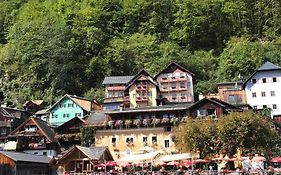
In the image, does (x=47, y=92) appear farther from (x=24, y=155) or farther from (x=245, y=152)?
(x=245, y=152)

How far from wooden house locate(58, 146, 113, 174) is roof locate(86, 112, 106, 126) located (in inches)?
221

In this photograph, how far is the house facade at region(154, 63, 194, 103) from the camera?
6789cm

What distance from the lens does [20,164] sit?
4700cm

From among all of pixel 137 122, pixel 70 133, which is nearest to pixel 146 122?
pixel 137 122

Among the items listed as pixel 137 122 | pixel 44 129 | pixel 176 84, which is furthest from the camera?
pixel 176 84

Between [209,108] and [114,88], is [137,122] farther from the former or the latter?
[114,88]

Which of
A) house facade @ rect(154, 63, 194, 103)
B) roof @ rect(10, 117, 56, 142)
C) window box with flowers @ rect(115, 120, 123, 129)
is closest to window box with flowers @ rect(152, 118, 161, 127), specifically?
window box with flowers @ rect(115, 120, 123, 129)

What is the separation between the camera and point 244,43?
7756cm

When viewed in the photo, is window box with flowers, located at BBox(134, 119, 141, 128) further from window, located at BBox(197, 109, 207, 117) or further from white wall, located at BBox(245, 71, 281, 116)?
white wall, located at BBox(245, 71, 281, 116)

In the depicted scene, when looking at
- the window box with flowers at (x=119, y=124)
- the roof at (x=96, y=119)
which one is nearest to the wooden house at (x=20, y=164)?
the roof at (x=96, y=119)

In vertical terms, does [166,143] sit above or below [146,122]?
below

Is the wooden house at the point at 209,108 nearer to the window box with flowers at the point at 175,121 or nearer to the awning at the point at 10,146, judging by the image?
the window box with flowers at the point at 175,121

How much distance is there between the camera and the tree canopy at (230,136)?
38438mm

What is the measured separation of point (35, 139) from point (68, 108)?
1140cm
